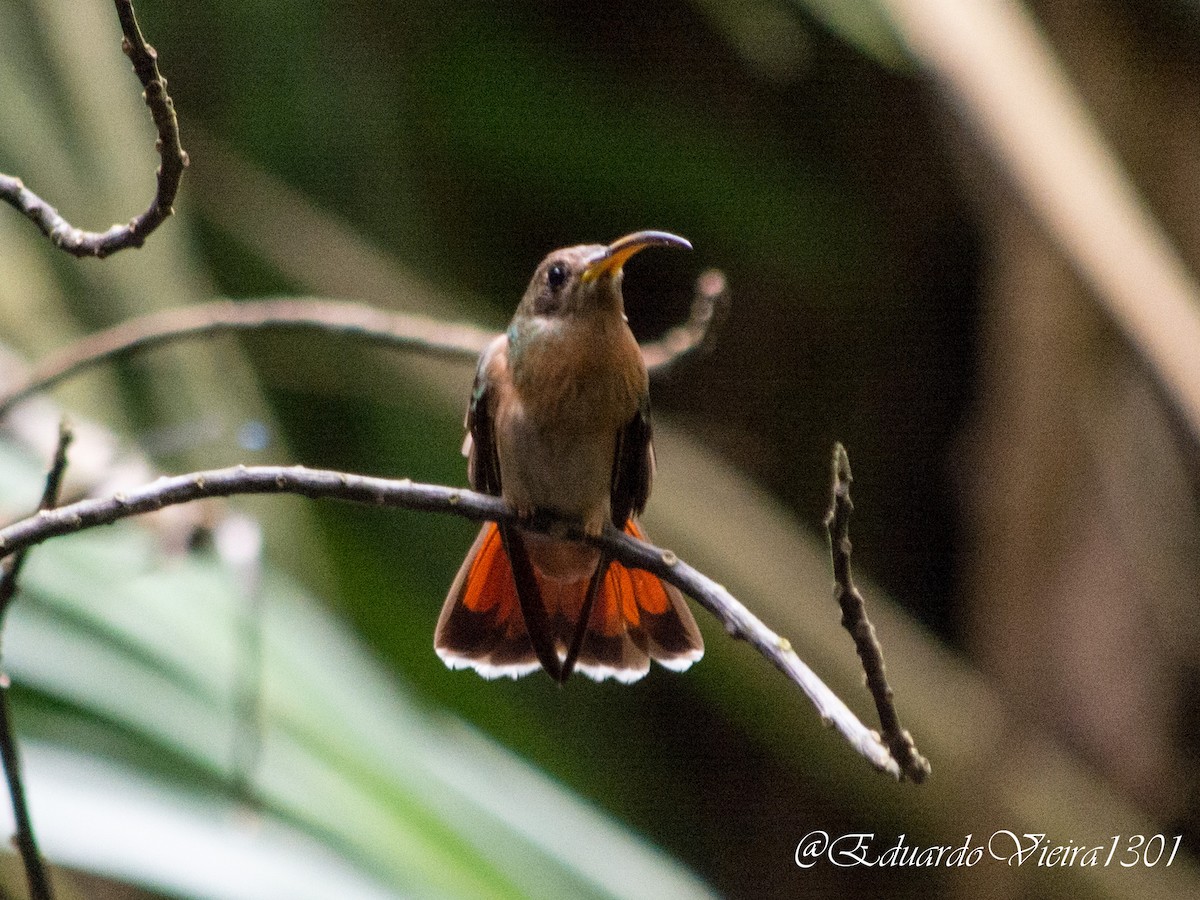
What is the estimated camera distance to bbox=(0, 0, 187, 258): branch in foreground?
1.18 metres

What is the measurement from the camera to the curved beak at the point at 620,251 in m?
1.93

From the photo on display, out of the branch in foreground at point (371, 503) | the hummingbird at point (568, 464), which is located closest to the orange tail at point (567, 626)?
the hummingbird at point (568, 464)

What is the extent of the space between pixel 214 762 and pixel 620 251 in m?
1.09

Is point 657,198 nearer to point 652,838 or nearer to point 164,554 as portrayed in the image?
point 652,838

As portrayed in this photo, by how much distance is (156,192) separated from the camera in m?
1.30

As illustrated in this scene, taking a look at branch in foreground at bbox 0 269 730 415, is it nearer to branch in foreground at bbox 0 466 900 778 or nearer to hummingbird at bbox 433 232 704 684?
hummingbird at bbox 433 232 704 684

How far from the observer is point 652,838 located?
4758 millimetres

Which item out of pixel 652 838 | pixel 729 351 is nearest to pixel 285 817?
pixel 652 838

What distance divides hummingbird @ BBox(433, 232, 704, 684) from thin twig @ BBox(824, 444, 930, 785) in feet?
3.70

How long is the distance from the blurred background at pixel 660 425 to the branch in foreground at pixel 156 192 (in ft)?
2.32

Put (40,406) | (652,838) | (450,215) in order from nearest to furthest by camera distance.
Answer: (40,406), (652,838), (450,215)

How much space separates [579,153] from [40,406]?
2916mm

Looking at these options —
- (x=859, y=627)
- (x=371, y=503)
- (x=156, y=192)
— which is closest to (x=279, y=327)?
(x=371, y=503)
